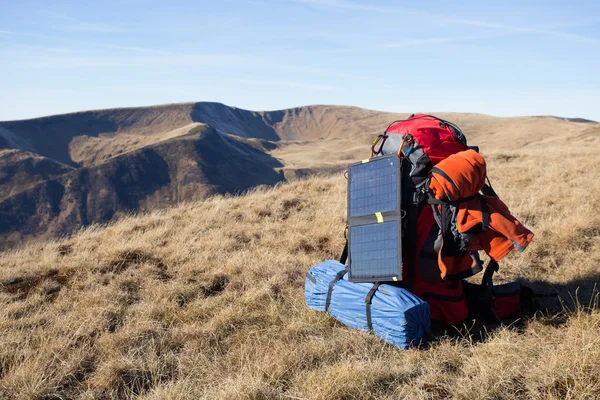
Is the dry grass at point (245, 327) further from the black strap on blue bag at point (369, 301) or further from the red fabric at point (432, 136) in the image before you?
the red fabric at point (432, 136)

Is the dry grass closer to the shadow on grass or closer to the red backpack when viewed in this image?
the shadow on grass

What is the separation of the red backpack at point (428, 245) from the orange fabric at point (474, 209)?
0.67 feet

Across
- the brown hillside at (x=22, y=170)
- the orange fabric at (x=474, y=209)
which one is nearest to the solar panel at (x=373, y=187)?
the orange fabric at (x=474, y=209)

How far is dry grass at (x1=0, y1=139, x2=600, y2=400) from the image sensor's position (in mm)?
3332

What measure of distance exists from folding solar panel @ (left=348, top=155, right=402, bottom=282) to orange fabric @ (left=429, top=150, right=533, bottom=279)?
1.41 feet

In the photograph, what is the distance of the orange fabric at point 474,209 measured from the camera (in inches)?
158

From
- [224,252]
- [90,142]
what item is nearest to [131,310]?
[224,252]

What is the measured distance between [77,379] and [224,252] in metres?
3.40

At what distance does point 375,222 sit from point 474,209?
0.97 metres

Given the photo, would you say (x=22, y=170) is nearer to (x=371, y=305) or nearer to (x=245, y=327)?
(x=245, y=327)

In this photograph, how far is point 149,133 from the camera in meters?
167

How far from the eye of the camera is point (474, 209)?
4.10 metres

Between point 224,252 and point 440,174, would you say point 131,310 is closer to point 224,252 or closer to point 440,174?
point 224,252

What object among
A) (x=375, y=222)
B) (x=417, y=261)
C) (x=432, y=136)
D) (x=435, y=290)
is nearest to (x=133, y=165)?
(x=375, y=222)
